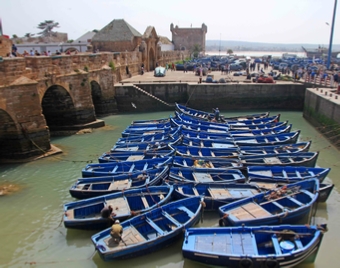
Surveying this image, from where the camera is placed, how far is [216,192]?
13.3 m

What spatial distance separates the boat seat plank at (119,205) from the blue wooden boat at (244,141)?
722 cm

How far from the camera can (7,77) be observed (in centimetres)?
1777

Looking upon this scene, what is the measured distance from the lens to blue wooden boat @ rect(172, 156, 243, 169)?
634 inches

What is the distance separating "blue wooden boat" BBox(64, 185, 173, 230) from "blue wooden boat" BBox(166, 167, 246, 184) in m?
1.65

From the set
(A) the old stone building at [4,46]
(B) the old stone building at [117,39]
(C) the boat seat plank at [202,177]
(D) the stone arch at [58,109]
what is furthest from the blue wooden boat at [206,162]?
(B) the old stone building at [117,39]

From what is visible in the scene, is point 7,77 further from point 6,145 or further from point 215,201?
point 215,201

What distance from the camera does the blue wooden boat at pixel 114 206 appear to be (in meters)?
11.3

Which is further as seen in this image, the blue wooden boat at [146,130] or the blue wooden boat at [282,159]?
the blue wooden boat at [146,130]

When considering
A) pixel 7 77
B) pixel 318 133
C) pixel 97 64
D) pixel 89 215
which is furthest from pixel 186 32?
pixel 89 215

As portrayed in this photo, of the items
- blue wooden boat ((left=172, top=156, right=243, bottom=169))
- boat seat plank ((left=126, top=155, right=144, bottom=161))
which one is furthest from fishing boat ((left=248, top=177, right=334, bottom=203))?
boat seat plank ((left=126, top=155, right=144, bottom=161))

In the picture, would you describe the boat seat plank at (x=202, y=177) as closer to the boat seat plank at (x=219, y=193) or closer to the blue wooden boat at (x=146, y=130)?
the boat seat plank at (x=219, y=193)

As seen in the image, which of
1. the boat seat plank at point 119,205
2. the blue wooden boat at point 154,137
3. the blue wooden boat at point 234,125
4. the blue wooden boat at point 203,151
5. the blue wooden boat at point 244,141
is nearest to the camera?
the boat seat plank at point 119,205

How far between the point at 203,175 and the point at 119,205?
441 cm

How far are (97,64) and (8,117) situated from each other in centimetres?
1295
